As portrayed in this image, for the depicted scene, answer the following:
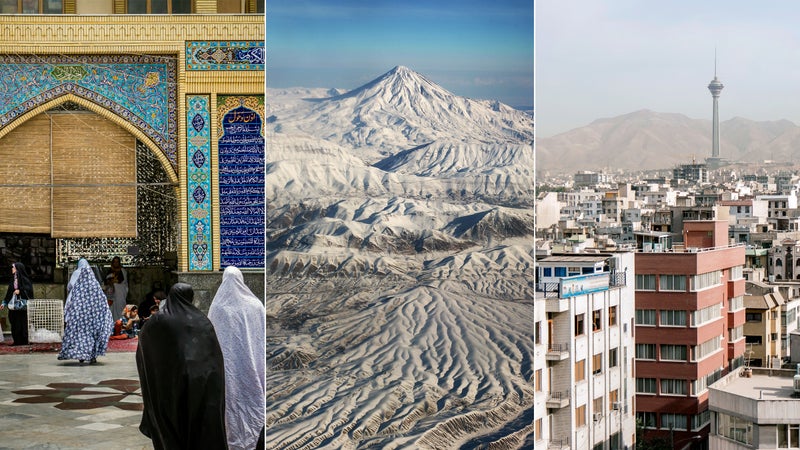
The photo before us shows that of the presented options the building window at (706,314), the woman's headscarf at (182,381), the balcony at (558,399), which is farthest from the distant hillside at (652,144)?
the woman's headscarf at (182,381)

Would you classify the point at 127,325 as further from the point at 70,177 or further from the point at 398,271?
the point at 398,271

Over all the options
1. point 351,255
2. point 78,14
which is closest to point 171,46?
point 78,14

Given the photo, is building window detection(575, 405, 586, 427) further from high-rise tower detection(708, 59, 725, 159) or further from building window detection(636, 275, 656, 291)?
high-rise tower detection(708, 59, 725, 159)

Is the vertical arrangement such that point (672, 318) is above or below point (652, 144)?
below

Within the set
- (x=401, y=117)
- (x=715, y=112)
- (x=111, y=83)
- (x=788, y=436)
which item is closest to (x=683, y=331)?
(x=788, y=436)

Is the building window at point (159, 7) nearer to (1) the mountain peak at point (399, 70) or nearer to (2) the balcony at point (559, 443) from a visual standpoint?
(1) the mountain peak at point (399, 70)

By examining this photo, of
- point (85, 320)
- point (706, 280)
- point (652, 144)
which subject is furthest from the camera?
point (652, 144)

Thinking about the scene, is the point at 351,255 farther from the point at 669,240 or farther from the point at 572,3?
the point at 572,3

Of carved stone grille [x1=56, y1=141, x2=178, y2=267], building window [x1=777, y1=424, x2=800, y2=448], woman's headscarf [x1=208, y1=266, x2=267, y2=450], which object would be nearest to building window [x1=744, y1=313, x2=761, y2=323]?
building window [x1=777, y1=424, x2=800, y2=448]
